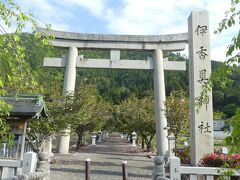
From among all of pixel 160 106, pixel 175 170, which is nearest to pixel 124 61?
pixel 160 106

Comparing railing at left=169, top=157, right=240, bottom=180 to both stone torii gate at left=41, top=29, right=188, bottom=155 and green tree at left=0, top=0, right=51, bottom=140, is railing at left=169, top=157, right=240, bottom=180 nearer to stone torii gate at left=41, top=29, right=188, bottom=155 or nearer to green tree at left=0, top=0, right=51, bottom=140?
green tree at left=0, top=0, right=51, bottom=140

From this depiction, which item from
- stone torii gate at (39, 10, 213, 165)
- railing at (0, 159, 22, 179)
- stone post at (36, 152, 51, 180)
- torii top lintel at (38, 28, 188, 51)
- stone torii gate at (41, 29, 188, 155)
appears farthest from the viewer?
torii top lintel at (38, 28, 188, 51)

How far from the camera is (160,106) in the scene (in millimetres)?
17547

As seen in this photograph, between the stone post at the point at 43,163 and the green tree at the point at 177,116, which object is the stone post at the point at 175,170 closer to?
the stone post at the point at 43,163

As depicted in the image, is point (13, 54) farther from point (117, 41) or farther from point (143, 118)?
point (143, 118)

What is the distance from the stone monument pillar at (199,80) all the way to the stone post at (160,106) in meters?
6.30

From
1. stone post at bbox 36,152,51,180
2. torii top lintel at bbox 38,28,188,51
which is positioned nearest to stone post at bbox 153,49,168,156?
torii top lintel at bbox 38,28,188,51

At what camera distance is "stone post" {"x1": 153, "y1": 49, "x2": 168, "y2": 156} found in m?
17.2

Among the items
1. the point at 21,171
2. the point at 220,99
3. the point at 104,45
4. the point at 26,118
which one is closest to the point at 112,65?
the point at 104,45

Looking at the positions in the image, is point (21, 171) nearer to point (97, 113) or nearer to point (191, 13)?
point (191, 13)

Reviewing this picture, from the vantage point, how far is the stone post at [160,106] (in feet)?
56.3

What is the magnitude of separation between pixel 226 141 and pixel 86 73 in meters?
79.6

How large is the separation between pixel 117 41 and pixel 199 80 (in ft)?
26.6

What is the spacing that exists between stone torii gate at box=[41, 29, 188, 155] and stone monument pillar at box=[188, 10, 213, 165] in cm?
633
